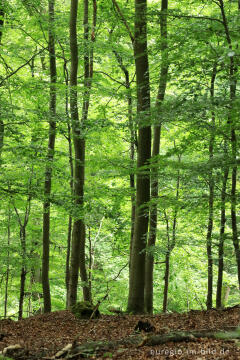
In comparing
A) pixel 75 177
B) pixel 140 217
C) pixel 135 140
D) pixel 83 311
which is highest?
pixel 135 140

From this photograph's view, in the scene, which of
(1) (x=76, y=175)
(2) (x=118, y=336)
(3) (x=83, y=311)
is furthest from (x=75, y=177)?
(2) (x=118, y=336)

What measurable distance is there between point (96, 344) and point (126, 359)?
0.83 m

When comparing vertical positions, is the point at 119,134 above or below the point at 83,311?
above

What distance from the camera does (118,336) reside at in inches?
244

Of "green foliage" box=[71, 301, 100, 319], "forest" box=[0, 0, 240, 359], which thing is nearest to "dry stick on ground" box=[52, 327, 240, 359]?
"forest" box=[0, 0, 240, 359]

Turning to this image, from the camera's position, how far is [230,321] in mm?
6770

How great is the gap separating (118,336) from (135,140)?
24.0 ft

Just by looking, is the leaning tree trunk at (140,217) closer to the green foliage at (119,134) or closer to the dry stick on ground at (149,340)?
the green foliage at (119,134)

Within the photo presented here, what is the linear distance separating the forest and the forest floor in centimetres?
110

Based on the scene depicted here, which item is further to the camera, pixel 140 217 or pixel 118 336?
pixel 140 217

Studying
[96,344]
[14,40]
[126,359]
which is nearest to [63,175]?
[96,344]

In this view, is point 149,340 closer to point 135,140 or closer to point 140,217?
point 140,217

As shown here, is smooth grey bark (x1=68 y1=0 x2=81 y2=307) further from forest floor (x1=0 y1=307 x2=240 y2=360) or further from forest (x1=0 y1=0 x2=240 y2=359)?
forest floor (x1=0 y1=307 x2=240 y2=360)

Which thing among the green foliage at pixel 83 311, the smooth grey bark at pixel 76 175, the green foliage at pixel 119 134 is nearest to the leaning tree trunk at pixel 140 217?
the green foliage at pixel 119 134
